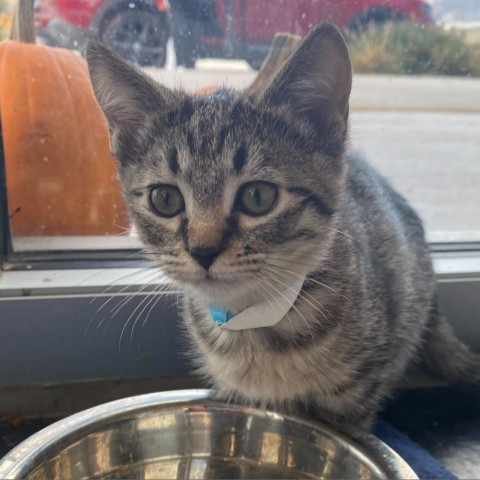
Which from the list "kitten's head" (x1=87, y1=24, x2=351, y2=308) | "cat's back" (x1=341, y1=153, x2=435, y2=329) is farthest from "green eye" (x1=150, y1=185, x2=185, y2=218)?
"cat's back" (x1=341, y1=153, x2=435, y2=329)

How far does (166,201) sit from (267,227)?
0.49ft

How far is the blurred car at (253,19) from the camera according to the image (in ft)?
4.20

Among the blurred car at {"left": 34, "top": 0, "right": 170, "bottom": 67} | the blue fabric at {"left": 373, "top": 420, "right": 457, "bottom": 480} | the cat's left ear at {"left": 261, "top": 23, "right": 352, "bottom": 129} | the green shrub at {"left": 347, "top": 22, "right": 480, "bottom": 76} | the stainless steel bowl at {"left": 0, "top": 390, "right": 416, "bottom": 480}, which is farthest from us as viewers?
the green shrub at {"left": 347, "top": 22, "right": 480, "bottom": 76}

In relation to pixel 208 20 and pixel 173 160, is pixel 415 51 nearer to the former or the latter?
pixel 208 20

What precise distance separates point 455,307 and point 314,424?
1.64ft

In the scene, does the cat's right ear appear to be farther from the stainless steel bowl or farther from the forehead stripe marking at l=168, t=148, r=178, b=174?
the stainless steel bowl

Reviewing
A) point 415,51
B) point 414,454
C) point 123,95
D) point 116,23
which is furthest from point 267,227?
point 415,51

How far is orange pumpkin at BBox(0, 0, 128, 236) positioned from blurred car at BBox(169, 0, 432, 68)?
0.74 ft

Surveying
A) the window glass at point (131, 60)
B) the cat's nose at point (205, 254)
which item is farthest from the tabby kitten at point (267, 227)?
the window glass at point (131, 60)

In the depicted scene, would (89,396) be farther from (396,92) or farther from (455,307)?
(396,92)

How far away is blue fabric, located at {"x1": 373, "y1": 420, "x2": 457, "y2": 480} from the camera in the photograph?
1058 mm

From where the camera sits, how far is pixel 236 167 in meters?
0.89

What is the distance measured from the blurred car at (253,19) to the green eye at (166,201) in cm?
47

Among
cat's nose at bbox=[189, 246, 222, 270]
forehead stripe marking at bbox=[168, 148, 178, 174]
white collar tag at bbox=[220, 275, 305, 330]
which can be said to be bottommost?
white collar tag at bbox=[220, 275, 305, 330]
